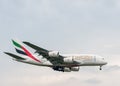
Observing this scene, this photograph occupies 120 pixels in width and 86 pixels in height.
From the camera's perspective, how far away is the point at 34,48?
112688 millimetres

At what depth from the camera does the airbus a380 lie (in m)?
117

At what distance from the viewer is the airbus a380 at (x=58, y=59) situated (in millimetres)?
117387

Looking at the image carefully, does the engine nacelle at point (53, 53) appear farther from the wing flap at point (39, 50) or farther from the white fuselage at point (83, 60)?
the white fuselage at point (83, 60)

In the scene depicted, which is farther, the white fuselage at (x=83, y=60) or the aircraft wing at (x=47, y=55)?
the white fuselage at (x=83, y=60)

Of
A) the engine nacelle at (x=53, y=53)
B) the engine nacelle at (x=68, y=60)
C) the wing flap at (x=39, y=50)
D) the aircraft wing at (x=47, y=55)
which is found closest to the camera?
the wing flap at (x=39, y=50)

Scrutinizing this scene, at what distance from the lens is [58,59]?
395 feet

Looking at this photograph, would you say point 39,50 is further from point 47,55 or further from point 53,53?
point 47,55

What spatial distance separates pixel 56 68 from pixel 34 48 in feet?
46.3

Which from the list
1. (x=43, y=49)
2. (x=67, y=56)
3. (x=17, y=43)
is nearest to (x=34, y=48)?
(x=43, y=49)

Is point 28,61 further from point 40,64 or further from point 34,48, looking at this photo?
point 34,48

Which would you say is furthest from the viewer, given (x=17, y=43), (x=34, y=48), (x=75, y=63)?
(x=17, y=43)

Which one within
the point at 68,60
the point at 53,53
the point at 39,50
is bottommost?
the point at 68,60

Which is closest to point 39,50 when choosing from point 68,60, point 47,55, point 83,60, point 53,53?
point 53,53

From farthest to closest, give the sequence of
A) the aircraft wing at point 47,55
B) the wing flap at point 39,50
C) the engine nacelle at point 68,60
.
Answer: the engine nacelle at point 68,60
the aircraft wing at point 47,55
the wing flap at point 39,50
